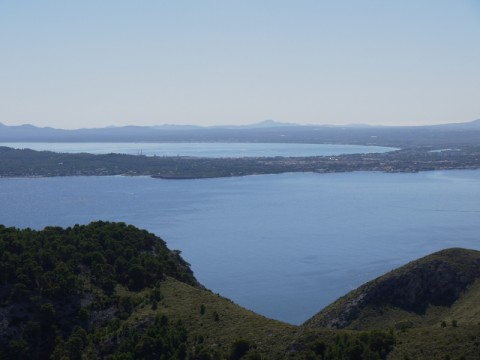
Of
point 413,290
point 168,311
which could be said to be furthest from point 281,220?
point 168,311

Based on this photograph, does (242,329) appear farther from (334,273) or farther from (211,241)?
(211,241)

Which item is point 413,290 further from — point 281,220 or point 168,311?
point 281,220

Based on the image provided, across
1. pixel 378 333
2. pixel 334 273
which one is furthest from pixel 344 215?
pixel 378 333

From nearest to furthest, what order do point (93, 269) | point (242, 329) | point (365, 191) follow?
1. point (242, 329)
2. point (93, 269)
3. point (365, 191)

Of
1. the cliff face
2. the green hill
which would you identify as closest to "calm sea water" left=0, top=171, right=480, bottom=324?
the cliff face

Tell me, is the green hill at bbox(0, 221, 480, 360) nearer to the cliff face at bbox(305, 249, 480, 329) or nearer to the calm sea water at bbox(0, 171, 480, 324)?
the cliff face at bbox(305, 249, 480, 329)

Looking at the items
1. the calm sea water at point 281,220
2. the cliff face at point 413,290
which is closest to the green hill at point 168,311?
the cliff face at point 413,290

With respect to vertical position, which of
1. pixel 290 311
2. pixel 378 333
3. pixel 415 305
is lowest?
pixel 290 311

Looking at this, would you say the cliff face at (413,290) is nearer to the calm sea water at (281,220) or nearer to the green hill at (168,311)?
the green hill at (168,311)
